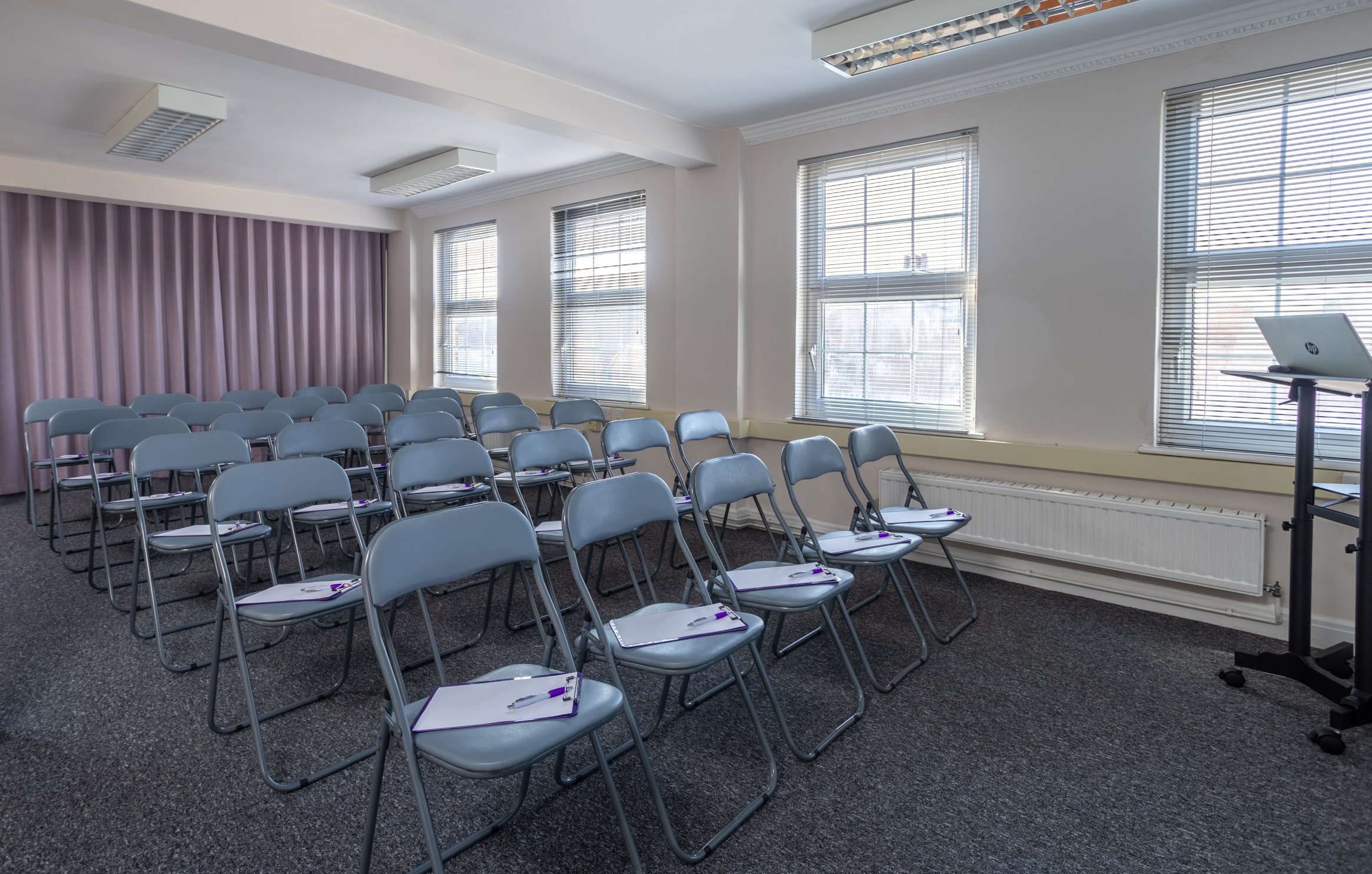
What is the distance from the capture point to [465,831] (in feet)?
6.56

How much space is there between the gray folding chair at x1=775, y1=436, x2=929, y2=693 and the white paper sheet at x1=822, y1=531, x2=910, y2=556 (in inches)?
0.6

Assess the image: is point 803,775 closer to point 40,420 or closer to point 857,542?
point 857,542

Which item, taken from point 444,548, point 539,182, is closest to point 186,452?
point 444,548

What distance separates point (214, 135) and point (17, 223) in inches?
93.2

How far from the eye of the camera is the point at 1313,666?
271 cm

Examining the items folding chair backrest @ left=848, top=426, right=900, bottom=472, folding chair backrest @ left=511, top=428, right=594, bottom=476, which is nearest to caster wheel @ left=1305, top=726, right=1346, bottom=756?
folding chair backrest @ left=848, top=426, right=900, bottom=472

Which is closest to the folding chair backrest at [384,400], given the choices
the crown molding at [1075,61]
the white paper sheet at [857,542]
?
the crown molding at [1075,61]

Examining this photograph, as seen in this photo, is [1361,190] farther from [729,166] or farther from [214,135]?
[214,135]

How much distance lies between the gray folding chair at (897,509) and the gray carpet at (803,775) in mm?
251

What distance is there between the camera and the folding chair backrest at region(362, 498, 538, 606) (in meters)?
1.81

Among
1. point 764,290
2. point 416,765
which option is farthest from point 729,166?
point 416,765

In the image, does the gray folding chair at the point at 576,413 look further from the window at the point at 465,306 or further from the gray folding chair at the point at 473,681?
the gray folding chair at the point at 473,681

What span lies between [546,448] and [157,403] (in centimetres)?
379

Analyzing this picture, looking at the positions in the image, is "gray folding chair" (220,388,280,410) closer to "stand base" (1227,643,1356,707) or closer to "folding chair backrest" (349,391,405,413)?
"folding chair backrest" (349,391,405,413)
